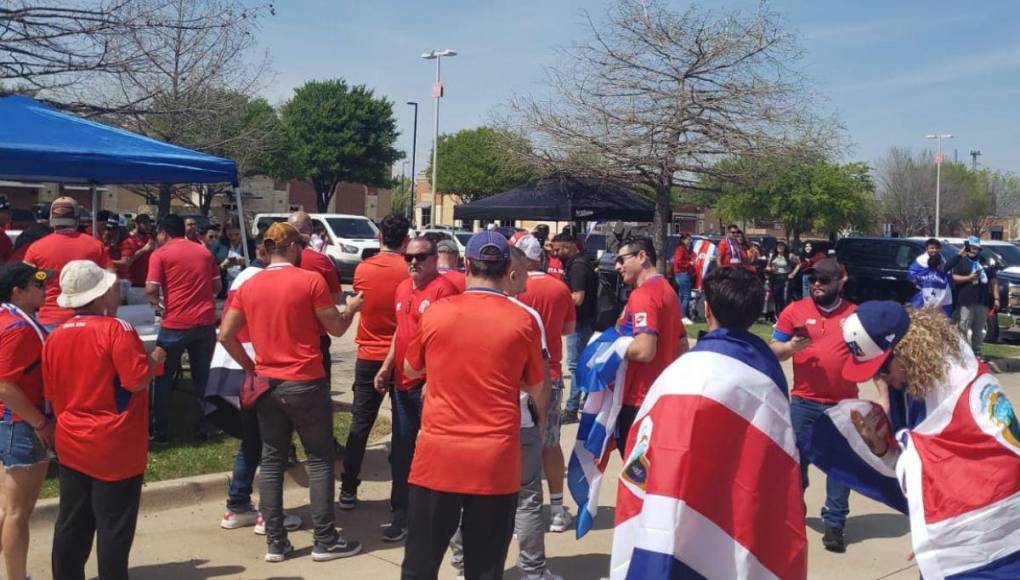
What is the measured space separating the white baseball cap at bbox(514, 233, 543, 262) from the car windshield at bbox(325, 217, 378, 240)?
18.1 metres

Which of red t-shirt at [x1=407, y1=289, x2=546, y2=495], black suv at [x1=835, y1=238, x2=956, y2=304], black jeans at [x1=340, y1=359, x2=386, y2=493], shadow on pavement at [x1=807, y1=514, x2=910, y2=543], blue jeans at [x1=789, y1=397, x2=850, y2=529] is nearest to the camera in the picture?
red t-shirt at [x1=407, y1=289, x2=546, y2=495]

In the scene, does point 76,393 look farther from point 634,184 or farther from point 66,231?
point 634,184

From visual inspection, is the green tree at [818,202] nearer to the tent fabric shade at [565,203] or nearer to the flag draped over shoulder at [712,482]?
the tent fabric shade at [565,203]

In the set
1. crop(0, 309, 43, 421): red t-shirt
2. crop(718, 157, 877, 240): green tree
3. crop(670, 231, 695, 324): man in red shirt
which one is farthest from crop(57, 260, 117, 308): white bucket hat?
crop(718, 157, 877, 240): green tree

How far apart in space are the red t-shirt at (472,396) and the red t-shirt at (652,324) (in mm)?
1493

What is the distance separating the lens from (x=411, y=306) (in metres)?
5.40

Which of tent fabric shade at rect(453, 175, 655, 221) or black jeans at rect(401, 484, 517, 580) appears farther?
tent fabric shade at rect(453, 175, 655, 221)

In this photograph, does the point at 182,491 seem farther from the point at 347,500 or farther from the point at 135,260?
the point at 135,260

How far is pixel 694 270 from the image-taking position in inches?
701

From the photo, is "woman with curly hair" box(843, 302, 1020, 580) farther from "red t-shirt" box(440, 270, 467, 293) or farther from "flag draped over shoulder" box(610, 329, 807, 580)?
"red t-shirt" box(440, 270, 467, 293)

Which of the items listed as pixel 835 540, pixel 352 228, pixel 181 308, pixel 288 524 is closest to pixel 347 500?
pixel 288 524

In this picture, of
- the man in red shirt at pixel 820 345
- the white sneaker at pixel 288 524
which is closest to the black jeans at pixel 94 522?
the white sneaker at pixel 288 524

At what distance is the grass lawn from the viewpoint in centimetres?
653

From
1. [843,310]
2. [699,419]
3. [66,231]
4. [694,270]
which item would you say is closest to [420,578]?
[699,419]
